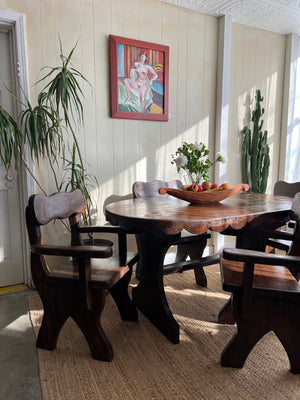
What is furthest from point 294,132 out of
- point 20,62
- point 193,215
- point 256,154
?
point 20,62

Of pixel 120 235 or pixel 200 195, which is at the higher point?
pixel 200 195

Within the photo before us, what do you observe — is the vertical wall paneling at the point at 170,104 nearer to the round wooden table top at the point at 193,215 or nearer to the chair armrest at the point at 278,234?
the round wooden table top at the point at 193,215

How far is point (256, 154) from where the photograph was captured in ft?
12.0

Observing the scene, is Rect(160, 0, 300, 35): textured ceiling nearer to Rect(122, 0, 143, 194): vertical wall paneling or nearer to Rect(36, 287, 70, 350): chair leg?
Rect(122, 0, 143, 194): vertical wall paneling

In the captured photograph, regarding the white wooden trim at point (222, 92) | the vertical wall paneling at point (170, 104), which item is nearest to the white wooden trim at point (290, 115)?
the white wooden trim at point (222, 92)

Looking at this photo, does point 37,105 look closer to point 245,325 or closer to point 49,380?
point 49,380

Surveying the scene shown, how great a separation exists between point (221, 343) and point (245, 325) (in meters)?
0.40

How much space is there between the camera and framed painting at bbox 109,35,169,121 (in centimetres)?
279

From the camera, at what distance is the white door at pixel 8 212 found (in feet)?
8.18

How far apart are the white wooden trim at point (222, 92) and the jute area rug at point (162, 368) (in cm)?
178

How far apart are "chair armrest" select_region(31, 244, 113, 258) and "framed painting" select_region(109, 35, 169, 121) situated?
167 centimetres

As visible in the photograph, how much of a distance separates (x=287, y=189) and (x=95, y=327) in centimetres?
228

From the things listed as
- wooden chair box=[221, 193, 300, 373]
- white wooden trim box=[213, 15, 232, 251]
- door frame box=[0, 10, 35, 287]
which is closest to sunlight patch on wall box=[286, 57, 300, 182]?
white wooden trim box=[213, 15, 232, 251]

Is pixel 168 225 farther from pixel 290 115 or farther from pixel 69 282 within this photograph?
pixel 290 115
